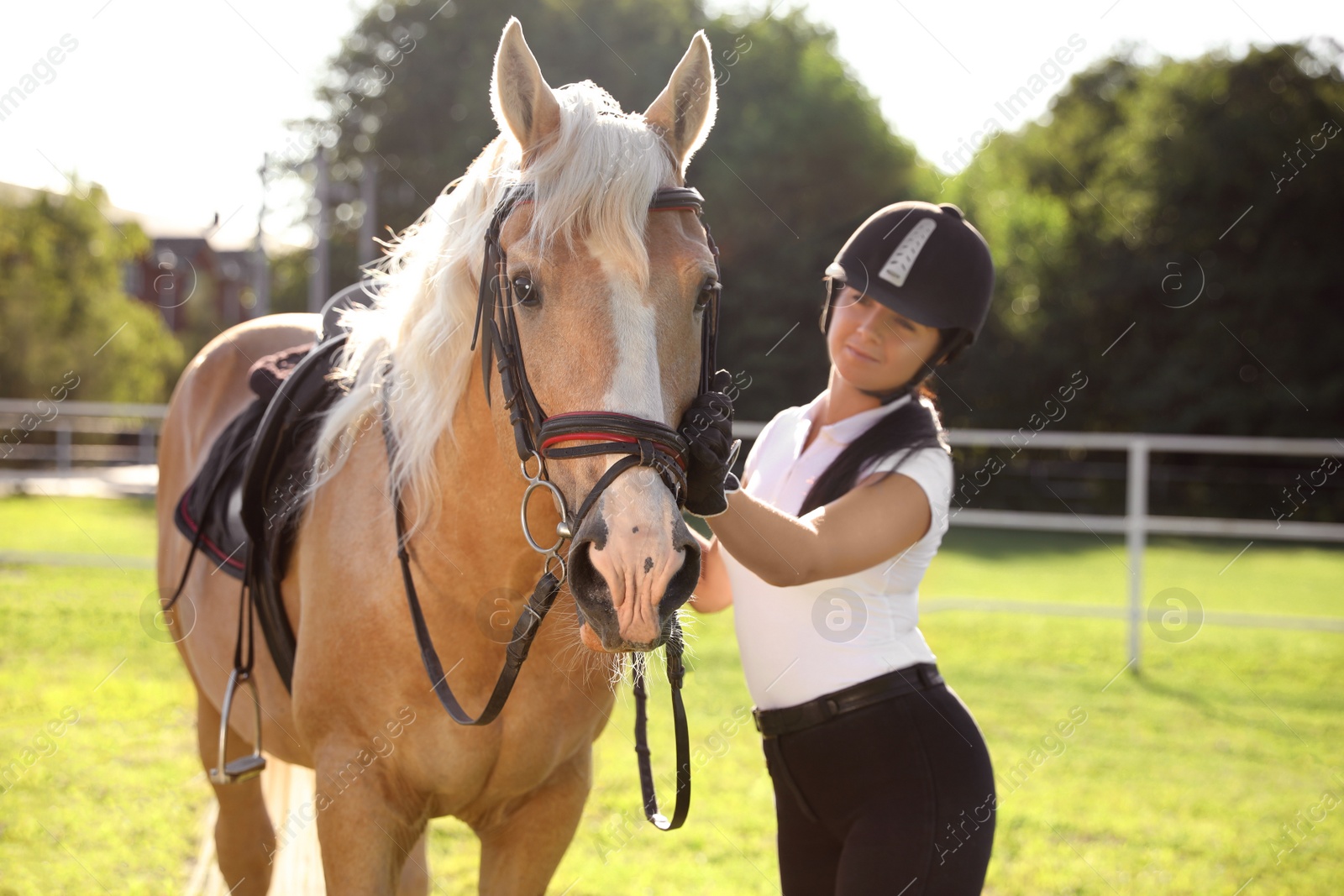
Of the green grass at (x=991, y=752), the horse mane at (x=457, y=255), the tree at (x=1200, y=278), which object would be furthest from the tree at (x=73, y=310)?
the horse mane at (x=457, y=255)

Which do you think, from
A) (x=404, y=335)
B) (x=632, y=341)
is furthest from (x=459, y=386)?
(x=632, y=341)

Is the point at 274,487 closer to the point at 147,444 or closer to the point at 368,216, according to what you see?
the point at 368,216

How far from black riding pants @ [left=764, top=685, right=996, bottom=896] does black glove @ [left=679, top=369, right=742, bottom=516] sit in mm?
681

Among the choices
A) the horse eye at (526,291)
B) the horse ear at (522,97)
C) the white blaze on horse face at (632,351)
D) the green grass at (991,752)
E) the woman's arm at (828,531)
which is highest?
the horse ear at (522,97)

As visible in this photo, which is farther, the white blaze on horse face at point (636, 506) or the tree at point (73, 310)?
the tree at point (73, 310)

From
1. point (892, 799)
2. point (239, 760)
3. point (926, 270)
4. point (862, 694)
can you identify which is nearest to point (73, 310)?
point (239, 760)

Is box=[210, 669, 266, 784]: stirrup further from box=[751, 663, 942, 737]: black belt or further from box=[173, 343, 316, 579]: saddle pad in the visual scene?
box=[751, 663, 942, 737]: black belt

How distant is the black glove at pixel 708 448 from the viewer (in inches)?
53.6

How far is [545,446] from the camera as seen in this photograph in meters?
1.38

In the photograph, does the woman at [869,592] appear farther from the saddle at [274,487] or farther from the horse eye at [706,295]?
the saddle at [274,487]

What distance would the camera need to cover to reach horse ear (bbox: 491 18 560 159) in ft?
4.97

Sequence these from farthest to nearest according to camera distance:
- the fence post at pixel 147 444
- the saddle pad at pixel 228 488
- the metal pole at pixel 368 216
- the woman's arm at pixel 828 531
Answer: the fence post at pixel 147 444 → the metal pole at pixel 368 216 → the saddle pad at pixel 228 488 → the woman's arm at pixel 828 531

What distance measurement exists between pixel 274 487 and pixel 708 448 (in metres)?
1.30

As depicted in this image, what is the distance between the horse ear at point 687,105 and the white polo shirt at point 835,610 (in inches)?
26.8
